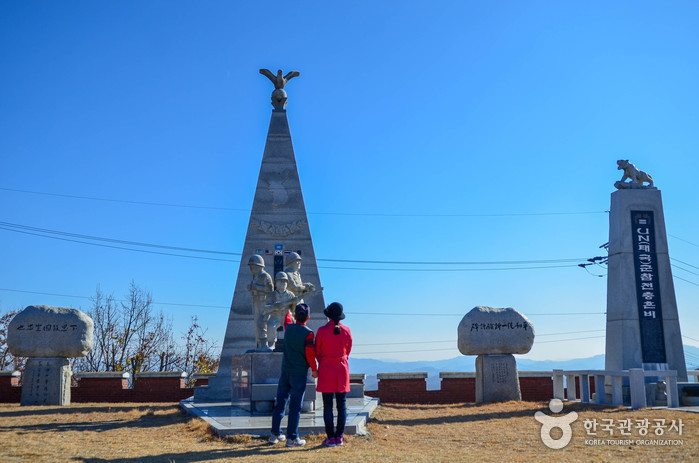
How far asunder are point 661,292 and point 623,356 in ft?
5.38

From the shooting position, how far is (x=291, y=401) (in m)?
6.50

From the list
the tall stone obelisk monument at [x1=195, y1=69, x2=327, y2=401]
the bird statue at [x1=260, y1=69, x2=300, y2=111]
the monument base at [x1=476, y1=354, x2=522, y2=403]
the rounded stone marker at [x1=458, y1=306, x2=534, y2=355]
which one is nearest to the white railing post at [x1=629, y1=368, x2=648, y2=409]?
the rounded stone marker at [x1=458, y1=306, x2=534, y2=355]

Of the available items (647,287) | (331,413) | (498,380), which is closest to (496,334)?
(498,380)

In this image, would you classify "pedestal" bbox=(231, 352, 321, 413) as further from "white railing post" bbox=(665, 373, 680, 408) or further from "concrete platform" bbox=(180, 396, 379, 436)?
"white railing post" bbox=(665, 373, 680, 408)

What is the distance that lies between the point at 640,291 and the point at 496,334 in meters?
3.19

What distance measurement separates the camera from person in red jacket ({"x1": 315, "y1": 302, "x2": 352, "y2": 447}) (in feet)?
21.0

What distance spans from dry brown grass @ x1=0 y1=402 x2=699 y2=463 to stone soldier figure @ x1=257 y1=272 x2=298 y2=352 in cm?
184

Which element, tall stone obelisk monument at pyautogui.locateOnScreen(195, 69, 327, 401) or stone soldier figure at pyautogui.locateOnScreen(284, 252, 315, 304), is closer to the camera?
stone soldier figure at pyautogui.locateOnScreen(284, 252, 315, 304)

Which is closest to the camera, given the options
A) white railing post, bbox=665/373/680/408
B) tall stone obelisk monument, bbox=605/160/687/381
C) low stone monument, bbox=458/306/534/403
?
white railing post, bbox=665/373/680/408

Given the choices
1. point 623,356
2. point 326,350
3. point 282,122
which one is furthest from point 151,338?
point 326,350

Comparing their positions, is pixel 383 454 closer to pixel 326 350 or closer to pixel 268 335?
pixel 326 350

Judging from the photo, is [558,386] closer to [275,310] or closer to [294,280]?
[294,280]

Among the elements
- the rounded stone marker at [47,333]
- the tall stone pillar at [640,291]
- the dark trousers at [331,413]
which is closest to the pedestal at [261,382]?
the dark trousers at [331,413]

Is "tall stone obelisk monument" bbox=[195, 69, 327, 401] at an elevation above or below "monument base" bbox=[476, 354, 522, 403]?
above
